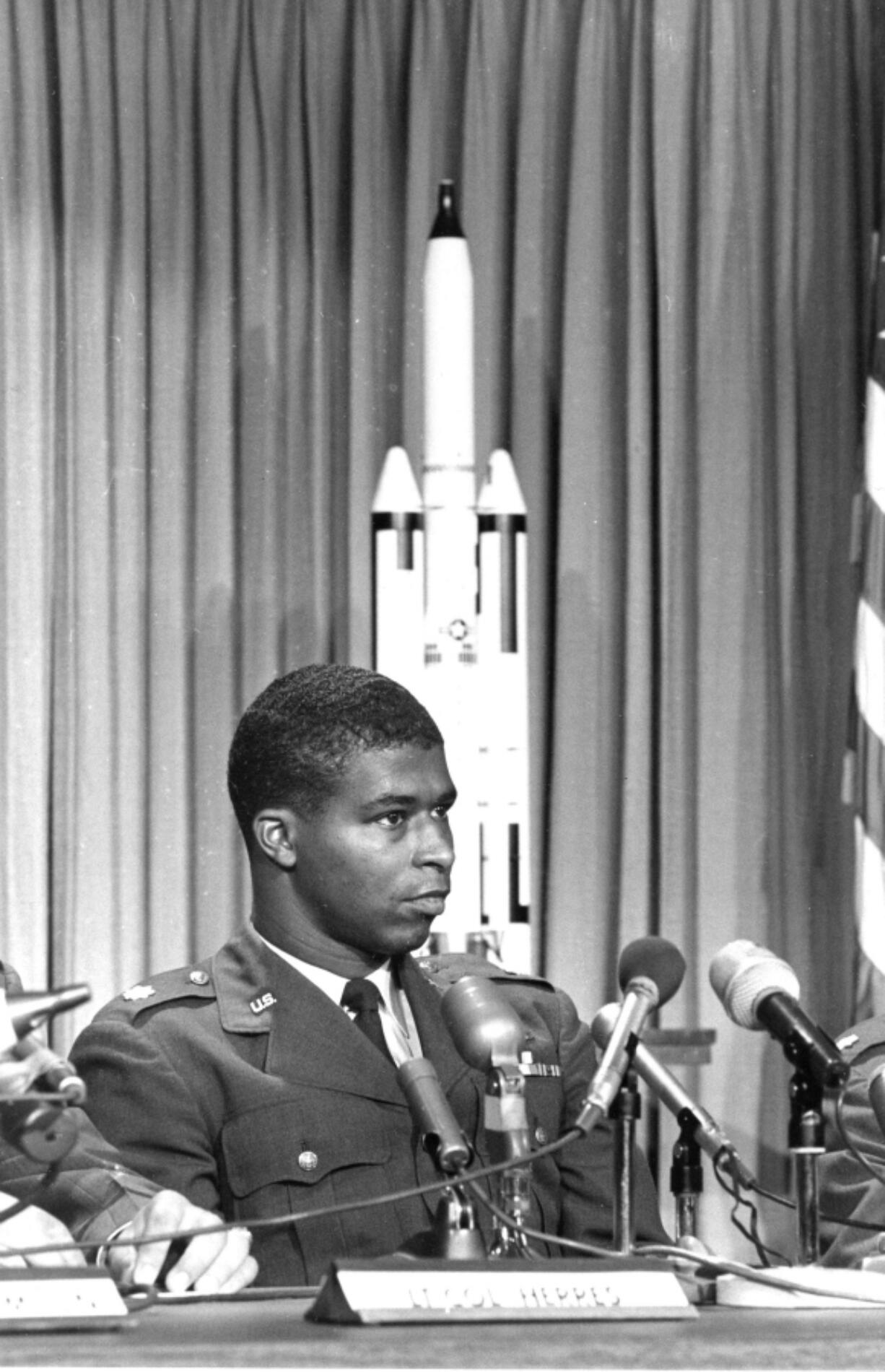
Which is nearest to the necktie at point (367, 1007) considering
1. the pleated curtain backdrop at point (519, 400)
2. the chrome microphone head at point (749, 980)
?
the chrome microphone head at point (749, 980)

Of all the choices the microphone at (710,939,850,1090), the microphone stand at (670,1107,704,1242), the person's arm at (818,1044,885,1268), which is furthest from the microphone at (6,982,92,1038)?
the person's arm at (818,1044,885,1268)

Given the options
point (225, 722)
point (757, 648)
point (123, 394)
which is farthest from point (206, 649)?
point (757, 648)

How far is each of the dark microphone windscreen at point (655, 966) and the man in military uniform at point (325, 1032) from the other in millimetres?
565

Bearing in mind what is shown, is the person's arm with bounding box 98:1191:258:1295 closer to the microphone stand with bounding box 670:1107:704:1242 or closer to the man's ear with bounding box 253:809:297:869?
the microphone stand with bounding box 670:1107:704:1242

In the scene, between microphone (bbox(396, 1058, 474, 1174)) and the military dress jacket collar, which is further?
the military dress jacket collar

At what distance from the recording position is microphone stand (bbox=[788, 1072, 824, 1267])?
2.10m

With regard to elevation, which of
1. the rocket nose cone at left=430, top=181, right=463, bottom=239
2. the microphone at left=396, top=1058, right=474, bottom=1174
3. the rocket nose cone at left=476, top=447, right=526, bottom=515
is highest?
the rocket nose cone at left=430, top=181, right=463, bottom=239

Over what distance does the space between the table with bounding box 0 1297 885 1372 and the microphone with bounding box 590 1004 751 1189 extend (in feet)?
1.45

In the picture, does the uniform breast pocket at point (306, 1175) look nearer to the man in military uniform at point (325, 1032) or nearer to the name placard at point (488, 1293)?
the man in military uniform at point (325, 1032)

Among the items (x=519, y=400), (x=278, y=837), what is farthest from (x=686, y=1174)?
(x=519, y=400)

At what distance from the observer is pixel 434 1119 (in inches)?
80.1

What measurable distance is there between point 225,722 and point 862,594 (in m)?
1.76

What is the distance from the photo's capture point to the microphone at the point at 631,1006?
203cm

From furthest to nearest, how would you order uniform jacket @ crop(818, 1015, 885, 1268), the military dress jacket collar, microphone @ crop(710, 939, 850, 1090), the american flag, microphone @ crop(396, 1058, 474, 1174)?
the american flag → the military dress jacket collar → uniform jacket @ crop(818, 1015, 885, 1268) → microphone @ crop(710, 939, 850, 1090) → microphone @ crop(396, 1058, 474, 1174)
